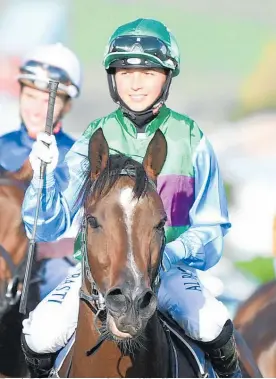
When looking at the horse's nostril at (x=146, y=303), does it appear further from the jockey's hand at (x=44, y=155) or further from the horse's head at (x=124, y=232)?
the jockey's hand at (x=44, y=155)

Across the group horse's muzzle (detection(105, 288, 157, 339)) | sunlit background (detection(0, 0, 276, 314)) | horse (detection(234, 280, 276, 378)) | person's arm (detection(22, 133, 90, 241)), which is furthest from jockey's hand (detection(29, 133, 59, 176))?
horse (detection(234, 280, 276, 378))

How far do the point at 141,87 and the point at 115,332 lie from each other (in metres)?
1.36

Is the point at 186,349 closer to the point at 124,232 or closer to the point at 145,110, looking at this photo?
the point at 124,232

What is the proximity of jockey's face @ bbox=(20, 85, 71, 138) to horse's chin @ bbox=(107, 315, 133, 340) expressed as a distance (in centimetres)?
172

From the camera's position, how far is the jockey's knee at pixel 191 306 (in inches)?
118

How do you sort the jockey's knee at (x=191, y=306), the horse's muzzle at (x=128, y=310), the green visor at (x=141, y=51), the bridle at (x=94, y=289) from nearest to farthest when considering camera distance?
the horse's muzzle at (x=128, y=310), the bridle at (x=94, y=289), the jockey's knee at (x=191, y=306), the green visor at (x=141, y=51)

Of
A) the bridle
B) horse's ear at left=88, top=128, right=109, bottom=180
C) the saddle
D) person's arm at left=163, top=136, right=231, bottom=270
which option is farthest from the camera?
person's arm at left=163, top=136, right=231, bottom=270

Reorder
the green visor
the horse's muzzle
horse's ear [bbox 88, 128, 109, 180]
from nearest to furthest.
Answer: the horse's muzzle < horse's ear [bbox 88, 128, 109, 180] < the green visor

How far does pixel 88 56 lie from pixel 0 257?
1.11 metres

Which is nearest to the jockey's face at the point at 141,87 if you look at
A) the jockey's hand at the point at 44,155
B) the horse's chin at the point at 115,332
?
the jockey's hand at the point at 44,155

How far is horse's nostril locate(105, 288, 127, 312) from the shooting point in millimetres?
2398

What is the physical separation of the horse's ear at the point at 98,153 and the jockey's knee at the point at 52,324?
1.88ft

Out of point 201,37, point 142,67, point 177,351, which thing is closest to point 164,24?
point 201,37

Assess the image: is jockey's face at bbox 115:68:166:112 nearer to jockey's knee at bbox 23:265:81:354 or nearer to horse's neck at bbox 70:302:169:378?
jockey's knee at bbox 23:265:81:354
